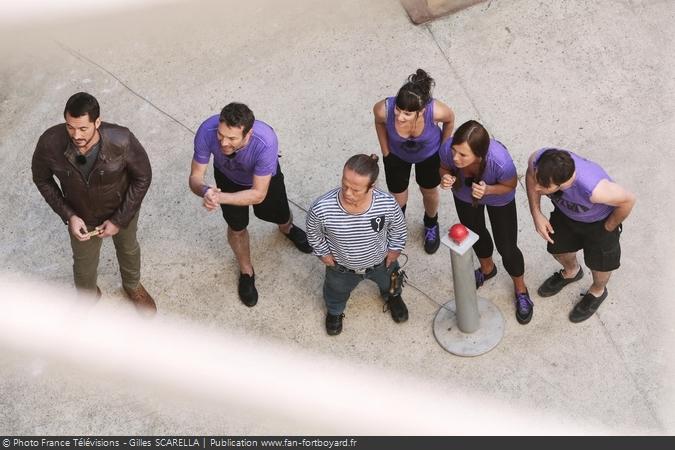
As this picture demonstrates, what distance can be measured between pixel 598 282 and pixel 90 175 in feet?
9.65

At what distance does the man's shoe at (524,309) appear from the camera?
5.54 m

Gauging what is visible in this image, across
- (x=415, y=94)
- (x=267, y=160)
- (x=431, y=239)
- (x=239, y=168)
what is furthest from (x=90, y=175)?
(x=431, y=239)

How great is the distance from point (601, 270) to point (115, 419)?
2933 millimetres

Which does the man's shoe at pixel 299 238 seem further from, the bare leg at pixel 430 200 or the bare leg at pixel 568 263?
the bare leg at pixel 568 263

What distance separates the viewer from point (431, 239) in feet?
19.4

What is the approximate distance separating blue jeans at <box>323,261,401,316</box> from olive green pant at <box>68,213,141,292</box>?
1150mm

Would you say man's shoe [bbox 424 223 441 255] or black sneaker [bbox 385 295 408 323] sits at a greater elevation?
man's shoe [bbox 424 223 441 255]

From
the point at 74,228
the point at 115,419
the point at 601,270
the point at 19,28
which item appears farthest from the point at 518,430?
the point at 19,28

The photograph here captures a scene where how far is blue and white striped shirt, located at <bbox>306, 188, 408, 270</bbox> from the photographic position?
4707mm

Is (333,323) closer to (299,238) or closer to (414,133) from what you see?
(299,238)

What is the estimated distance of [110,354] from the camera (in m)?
5.61

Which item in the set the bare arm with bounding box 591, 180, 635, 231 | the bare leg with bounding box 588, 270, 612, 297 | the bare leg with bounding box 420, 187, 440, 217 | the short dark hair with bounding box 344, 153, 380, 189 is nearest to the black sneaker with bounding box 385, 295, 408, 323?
the bare leg with bounding box 420, 187, 440, 217

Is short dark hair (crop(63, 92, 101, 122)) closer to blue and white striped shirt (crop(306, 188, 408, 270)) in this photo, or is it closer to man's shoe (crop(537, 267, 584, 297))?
blue and white striped shirt (crop(306, 188, 408, 270))

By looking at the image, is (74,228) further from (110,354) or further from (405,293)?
(405,293)
